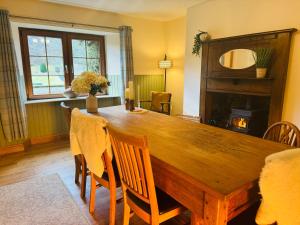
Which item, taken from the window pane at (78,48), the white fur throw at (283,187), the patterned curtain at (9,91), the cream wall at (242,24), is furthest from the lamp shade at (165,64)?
the white fur throw at (283,187)

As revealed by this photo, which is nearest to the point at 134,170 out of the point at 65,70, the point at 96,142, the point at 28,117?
the point at 96,142

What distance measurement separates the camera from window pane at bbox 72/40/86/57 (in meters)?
3.95

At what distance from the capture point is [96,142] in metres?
1.45

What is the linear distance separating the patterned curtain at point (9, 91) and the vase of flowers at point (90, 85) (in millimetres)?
1362

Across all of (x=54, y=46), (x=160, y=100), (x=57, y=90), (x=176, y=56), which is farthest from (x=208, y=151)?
(x=176, y=56)

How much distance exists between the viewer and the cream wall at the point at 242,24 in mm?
2555

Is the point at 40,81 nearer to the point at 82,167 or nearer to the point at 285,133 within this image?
the point at 82,167

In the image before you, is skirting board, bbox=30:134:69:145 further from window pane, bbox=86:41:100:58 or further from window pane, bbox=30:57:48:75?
window pane, bbox=86:41:100:58

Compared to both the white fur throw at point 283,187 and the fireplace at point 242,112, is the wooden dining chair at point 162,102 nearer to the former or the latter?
the fireplace at point 242,112

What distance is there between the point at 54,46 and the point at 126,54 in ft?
4.38

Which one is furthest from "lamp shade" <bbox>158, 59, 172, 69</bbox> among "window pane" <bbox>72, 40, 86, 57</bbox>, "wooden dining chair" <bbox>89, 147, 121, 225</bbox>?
"wooden dining chair" <bbox>89, 147, 121, 225</bbox>

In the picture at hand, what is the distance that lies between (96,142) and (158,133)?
1.61ft

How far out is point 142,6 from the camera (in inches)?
146

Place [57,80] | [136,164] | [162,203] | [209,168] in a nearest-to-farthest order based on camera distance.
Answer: [209,168] < [136,164] < [162,203] < [57,80]
